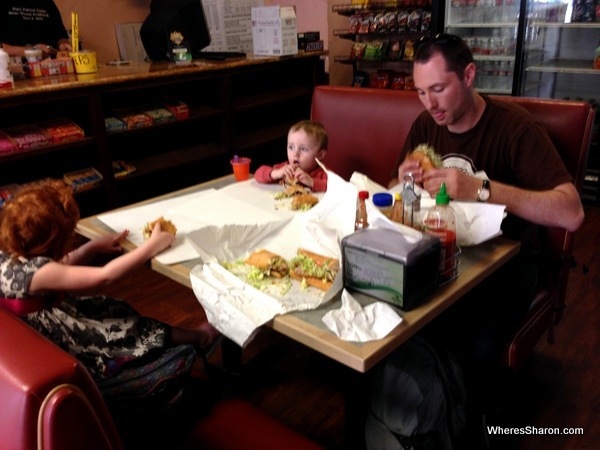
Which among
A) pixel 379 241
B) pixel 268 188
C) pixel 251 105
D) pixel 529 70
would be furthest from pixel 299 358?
pixel 529 70

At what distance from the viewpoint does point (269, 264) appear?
1222mm

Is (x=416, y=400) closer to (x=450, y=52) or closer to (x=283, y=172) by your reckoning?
(x=283, y=172)

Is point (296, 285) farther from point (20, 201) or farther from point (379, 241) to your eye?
point (20, 201)

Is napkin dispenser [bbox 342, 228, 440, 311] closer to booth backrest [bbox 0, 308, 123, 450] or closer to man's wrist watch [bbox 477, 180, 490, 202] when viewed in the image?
man's wrist watch [bbox 477, 180, 490, 202]

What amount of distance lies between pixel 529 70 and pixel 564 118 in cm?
258

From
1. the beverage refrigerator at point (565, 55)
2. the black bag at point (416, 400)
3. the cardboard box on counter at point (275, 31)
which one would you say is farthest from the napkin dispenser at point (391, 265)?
the beverage refrigerator at point (565, 55)

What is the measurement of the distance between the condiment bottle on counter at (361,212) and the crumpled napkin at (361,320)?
265mm

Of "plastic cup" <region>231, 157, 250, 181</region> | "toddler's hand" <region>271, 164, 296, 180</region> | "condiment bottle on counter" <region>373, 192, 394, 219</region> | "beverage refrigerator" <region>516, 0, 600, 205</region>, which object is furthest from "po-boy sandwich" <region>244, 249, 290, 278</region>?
"beverage refrigerator" <region>516, 0, 600, 205</region>

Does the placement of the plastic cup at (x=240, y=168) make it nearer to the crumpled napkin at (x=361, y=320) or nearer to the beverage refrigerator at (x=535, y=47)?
the crumpled napkin at (x=361, y=320)

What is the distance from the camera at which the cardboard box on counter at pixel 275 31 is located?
3664 mm

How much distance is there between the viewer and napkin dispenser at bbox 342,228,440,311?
3.34 ft

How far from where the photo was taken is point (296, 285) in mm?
1186

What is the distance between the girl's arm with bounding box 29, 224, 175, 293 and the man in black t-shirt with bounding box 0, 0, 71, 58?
259cm

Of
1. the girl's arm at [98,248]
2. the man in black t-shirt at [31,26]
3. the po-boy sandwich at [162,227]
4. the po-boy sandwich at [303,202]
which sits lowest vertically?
the girl's arm at [98,248]
